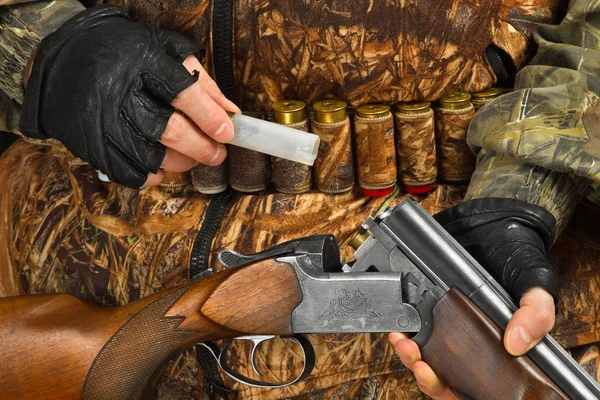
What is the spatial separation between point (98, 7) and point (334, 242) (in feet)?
2.05

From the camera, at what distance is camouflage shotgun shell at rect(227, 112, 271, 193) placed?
1.54 meters

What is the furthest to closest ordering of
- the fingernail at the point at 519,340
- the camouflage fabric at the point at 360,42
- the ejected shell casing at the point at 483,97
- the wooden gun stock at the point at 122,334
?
the ejected shell casing at the point at 483,97
the camouflage fabric at the point at 360,42
the wooden gun stock at the point at 122,334
the fingernail at the point at 519,340

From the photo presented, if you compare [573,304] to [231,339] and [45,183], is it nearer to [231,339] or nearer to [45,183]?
[231,339]

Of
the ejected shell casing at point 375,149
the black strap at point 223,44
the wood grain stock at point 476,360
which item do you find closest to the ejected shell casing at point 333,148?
the ejected shell casing at point 375,149

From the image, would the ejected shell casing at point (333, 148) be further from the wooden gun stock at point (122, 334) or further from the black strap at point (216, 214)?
the wooden gun stock at point (122, 334)

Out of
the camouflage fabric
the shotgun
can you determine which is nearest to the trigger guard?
the shotgun

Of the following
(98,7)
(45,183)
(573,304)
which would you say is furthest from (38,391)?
(573,304)

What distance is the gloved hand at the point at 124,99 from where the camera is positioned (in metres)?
1.33

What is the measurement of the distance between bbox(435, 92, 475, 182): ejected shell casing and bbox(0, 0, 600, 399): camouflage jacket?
Result: 0.03 metres

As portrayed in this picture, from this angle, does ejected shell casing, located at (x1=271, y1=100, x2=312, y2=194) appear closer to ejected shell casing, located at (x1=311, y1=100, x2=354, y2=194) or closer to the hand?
ejected shell casing, located at (x1=311, y1=100, x2=354, y2=194)

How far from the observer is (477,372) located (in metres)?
1.15

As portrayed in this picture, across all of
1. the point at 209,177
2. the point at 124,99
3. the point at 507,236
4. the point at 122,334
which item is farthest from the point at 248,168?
the point at 507,236

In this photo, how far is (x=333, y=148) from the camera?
5.02ft

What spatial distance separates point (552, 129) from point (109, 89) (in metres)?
0.79
